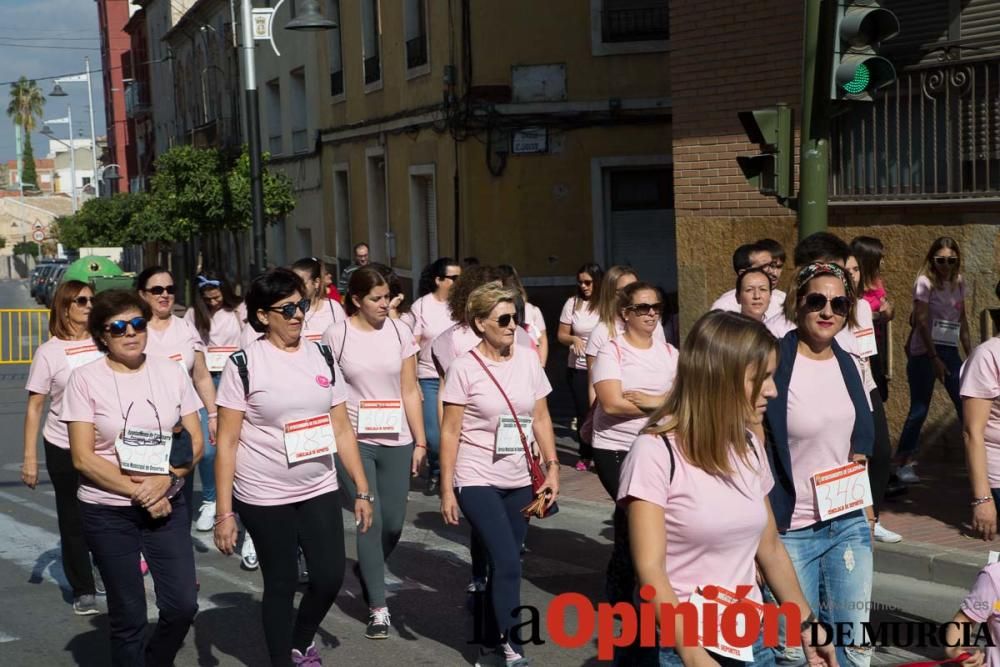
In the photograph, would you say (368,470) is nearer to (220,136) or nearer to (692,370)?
(692,370)

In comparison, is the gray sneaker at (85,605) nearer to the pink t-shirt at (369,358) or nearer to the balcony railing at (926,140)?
the pink t-shirt at (369,358)

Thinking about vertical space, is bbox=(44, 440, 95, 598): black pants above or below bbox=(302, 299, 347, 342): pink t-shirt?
below

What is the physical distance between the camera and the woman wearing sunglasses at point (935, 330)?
32.0ft

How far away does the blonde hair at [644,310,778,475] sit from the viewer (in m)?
3.72

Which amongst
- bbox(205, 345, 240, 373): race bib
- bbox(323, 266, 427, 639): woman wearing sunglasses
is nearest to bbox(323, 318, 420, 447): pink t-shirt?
bbox(323, 266, 427, 639): woman wearing sunglasses

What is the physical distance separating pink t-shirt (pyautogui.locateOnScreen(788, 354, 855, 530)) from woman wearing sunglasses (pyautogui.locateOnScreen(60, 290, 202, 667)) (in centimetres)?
244

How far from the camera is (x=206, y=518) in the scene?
9586 mm

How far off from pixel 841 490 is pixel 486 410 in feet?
6.37

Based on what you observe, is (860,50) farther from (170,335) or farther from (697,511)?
(697,511)

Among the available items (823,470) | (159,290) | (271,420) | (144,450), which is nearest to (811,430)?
(823,470)

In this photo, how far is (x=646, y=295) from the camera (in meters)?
6.84

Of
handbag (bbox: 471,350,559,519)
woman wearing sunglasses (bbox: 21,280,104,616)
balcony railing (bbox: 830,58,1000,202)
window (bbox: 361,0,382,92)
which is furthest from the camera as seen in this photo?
window (bbox: 361,0,382,92)

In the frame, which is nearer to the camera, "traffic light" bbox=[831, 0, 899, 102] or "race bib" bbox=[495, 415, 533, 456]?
"race bib" bbox=[495, 415, 533, 456]

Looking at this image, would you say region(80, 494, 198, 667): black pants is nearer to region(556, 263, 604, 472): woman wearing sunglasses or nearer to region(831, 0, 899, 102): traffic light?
region(831, 0, 899, 102): traffic light
